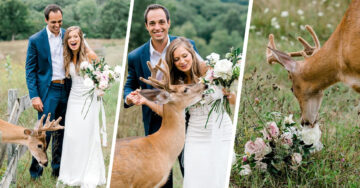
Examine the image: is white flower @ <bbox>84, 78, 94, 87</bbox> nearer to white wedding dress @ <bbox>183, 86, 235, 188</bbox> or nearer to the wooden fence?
the wooden fence

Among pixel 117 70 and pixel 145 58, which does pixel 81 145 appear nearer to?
pixel 117 70

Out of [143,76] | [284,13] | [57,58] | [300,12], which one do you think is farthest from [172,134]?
[300,12]

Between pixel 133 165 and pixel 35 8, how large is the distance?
216 centimetres

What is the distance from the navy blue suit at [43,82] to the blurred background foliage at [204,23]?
36.0 inches

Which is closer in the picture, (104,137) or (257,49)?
(104,137)

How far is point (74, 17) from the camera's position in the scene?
550 centimetres

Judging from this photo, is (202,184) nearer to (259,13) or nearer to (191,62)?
(191,62)

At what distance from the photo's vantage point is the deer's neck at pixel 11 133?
17.6 feet

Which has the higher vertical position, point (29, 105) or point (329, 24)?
point (329, 24)

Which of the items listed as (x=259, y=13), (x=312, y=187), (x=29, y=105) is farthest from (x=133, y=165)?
(x=259, y=13)

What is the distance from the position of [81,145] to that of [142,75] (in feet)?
3.72

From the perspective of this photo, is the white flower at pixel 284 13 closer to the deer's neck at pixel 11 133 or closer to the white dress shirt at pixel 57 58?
the white dress shirt at pixel 57 58

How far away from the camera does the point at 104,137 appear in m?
5.54

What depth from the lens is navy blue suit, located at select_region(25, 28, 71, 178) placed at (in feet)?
17.6
